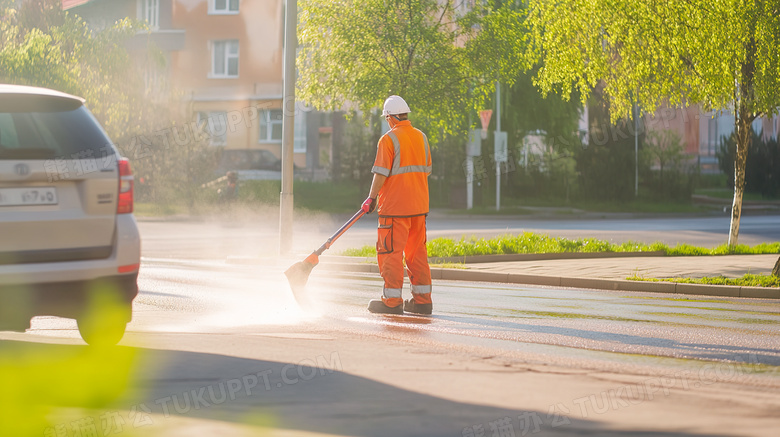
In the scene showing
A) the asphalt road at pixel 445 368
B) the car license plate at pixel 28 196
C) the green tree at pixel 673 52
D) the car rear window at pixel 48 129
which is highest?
the green tree at pixel 673 52

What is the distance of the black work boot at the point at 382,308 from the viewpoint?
34.2ft

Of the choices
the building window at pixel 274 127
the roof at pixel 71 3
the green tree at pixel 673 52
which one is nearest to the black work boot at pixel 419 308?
the green tree at pixel 673 52

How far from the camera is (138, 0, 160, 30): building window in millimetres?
55719

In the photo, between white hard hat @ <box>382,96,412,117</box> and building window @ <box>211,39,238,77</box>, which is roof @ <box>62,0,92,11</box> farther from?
white hard hat @ <box>382,96,412,117</box>

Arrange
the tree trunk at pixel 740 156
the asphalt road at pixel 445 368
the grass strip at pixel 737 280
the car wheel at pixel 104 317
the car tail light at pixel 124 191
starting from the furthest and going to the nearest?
the tree trunk at pixel 740 156
the grass strip at pixel 737 280
the car tail light at pixel 124 191
the car wheel at pixel 104 317
the asphalt road at pixel 445 368

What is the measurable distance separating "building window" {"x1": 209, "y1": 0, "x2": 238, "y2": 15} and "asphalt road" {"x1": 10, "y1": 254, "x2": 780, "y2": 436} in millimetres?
43525

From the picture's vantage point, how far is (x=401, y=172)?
33.2 feet

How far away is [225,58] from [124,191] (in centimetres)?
4771

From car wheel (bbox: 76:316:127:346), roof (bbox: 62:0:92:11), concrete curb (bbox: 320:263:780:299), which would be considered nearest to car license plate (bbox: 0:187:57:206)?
car wheel (bbox: 76:316:127:346)

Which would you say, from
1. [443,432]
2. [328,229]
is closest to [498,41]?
[328,229]

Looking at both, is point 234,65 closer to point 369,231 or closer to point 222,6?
point 222,6

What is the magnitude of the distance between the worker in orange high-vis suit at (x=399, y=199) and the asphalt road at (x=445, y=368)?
49 cm

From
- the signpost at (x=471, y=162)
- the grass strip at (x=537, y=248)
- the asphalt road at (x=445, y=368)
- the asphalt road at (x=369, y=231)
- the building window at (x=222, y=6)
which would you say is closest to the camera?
the asphalt road at (x=445, y=368)

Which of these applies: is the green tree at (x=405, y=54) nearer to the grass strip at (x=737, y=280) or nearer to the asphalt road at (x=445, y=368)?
the grass strip at (x=737, y=280)
